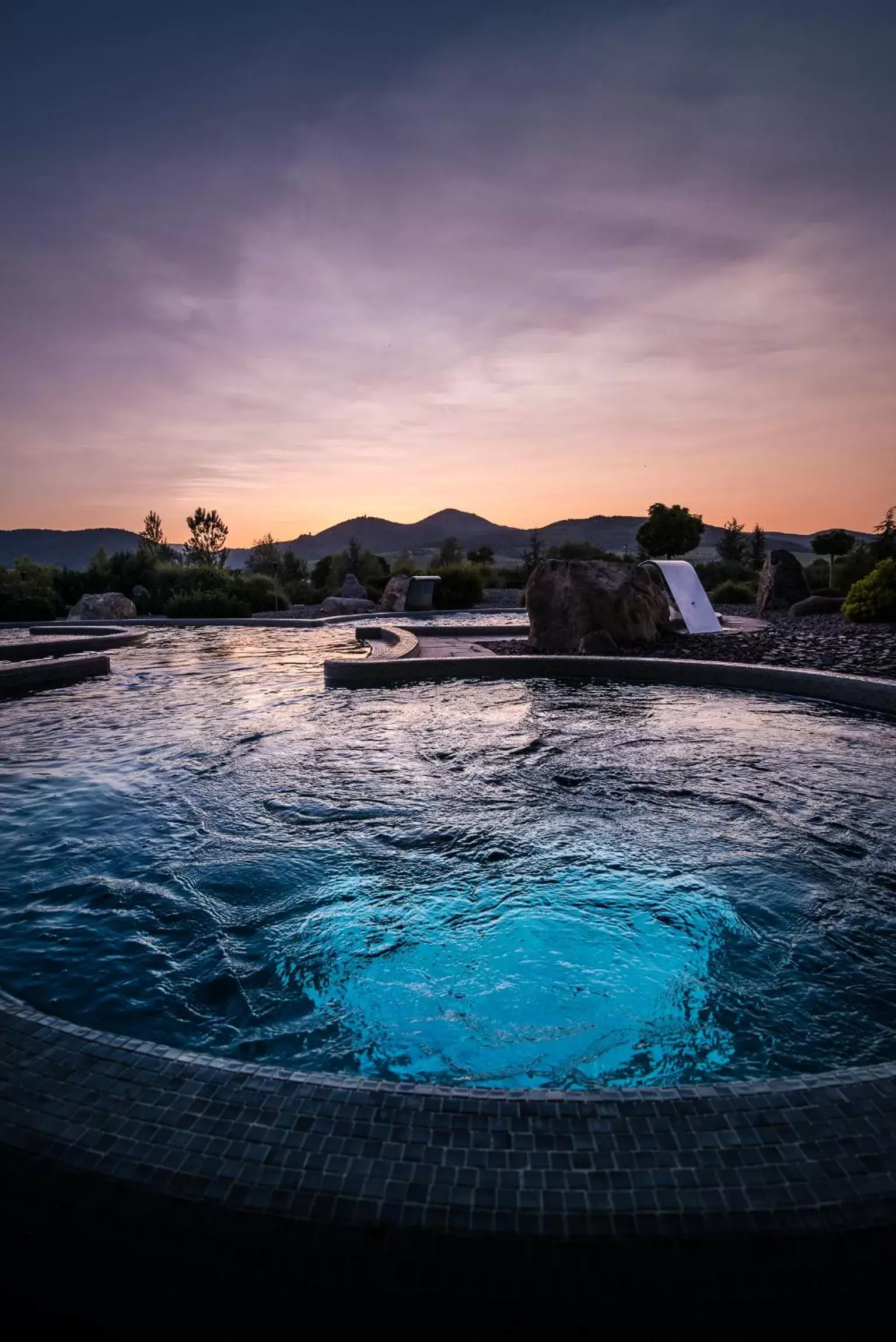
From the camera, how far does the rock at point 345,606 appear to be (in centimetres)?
2033

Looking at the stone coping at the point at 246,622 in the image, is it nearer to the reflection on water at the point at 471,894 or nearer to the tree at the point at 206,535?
the reflection on water at the point at 471,894

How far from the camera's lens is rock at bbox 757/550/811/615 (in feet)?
55.6

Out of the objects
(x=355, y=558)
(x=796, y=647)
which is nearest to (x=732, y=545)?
(x=355, y=558)

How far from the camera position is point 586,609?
11.0 meters

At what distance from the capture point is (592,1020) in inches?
114

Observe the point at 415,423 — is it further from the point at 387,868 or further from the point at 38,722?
the point at 387,868


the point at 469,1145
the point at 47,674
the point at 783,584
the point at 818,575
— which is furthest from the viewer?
the point at 818,575

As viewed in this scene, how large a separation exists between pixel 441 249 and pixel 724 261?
165 inches

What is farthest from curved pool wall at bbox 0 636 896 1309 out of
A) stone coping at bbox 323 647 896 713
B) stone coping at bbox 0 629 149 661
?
stone coping at bbox 0 629 149 661

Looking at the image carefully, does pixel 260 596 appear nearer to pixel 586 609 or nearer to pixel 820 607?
pixel 586 609

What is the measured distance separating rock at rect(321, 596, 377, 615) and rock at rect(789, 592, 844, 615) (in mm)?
10878

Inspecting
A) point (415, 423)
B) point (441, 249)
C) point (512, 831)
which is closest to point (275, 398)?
point (415, 423)

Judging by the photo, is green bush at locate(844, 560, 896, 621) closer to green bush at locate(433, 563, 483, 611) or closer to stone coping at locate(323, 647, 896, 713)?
stone coping at locate(323, 647, 896, 713)

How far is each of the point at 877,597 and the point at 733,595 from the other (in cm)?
847
